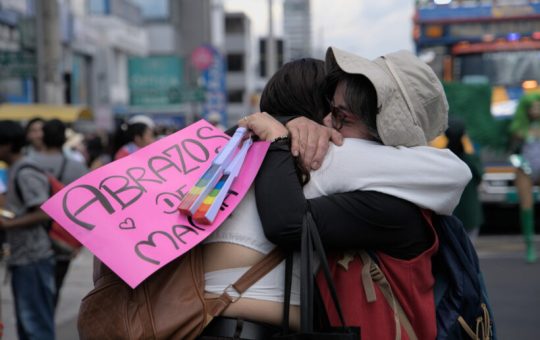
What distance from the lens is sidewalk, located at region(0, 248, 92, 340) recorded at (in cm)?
732

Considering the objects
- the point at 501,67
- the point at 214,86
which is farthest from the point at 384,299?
the point at 214,86

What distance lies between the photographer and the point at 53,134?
6211 mm

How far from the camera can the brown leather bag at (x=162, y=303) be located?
223 centimetres

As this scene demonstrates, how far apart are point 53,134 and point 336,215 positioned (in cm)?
Answer: 432

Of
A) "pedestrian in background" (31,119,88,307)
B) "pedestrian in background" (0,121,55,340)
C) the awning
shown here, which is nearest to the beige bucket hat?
"pedestrian in background" (0,121,55,340)

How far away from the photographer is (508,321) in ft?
23.7

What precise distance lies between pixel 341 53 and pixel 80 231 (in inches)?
33.1

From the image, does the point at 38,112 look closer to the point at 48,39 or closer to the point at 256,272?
the point at 48,39

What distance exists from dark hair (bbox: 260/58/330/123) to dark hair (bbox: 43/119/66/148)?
12.8ft

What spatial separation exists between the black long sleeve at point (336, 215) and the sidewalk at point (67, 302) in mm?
4495

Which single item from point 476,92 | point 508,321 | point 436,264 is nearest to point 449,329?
point 436,264

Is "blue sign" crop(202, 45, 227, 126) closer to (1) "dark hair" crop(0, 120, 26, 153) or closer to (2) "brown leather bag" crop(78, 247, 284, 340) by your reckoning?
(1) "dark hair" crop(0, 120, 26, 153)

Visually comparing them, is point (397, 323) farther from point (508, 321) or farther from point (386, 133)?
point (508, 321)

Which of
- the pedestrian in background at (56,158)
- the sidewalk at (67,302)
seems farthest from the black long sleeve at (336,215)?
the sidewalk at (67,302)
